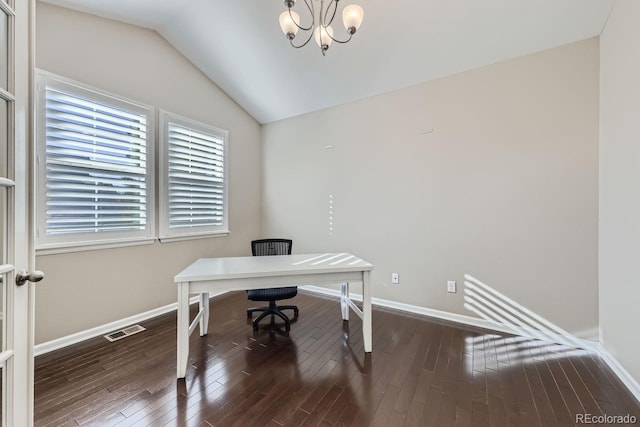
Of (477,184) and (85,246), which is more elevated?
(477,184)

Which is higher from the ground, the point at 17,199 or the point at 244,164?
the point at 244,164

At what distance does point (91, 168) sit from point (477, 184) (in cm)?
380

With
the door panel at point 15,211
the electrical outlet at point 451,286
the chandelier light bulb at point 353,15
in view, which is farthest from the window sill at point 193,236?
the electrical outlet at point 451,286

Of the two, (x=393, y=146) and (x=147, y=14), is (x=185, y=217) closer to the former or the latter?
(x=147, y=14)

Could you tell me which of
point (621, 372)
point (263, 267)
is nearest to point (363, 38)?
point (263, 267)

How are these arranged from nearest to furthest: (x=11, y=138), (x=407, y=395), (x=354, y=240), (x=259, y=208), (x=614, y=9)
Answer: (x=11, y=138) < (x=407, y=395) < (x=614, y=9) < (x=354, y=240) < (x=259, y=208)

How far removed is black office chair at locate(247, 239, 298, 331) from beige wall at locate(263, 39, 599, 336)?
0.86m

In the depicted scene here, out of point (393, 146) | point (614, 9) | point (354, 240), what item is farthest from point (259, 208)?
point (614, 9)

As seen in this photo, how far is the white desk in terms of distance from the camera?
1.85m

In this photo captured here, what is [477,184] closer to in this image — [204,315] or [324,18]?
[324,18]

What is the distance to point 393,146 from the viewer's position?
3.14m

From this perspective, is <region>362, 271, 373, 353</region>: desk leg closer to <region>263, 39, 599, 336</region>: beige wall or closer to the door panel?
<region>263, 39, 599, 336</region>: beige wall

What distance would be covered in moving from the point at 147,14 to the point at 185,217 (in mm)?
2168

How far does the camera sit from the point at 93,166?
2.39 meters
